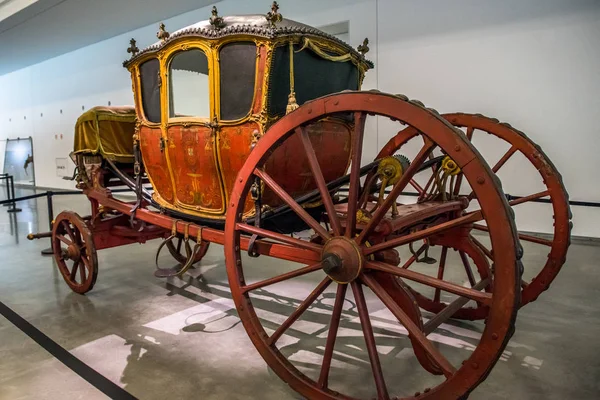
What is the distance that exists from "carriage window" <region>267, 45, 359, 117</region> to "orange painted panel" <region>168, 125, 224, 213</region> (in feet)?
1.51

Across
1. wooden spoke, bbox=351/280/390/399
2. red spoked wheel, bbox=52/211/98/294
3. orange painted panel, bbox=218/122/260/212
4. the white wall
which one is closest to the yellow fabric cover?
red spoked wheel, bbox=52/211/98/294

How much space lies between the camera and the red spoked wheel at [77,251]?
11.1 feet

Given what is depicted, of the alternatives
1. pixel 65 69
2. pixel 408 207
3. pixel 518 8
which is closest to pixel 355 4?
pixel 518 8

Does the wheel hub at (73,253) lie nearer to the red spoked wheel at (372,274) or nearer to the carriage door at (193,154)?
the carriage door at (193,154)

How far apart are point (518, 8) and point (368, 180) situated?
4070 millimetres

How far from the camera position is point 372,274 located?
1.85 metres

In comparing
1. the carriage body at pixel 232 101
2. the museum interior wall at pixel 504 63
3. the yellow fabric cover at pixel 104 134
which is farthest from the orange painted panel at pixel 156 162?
the museum interior wall at pixel 504 63

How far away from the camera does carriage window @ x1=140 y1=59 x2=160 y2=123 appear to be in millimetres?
2934

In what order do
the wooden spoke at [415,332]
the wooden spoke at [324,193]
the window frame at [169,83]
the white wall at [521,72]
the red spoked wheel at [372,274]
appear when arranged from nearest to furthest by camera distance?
the red spoked wheel at [372,274] → the wooden spoke at [415,332] → the wooden spoke at [324,193] → the window frame at [169,83] → the white wall at [521,72]

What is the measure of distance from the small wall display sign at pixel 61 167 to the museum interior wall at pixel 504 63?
6995 mm

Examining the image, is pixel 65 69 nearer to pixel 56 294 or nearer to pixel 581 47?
pixel 56 294

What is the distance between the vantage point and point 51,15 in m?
7.77

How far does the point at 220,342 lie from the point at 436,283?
160 cm

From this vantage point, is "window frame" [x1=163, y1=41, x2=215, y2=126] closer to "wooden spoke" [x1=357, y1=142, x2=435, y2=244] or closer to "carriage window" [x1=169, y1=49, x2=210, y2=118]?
"carriage window" [x1=169, y1=49, x2=210, y2=118]
